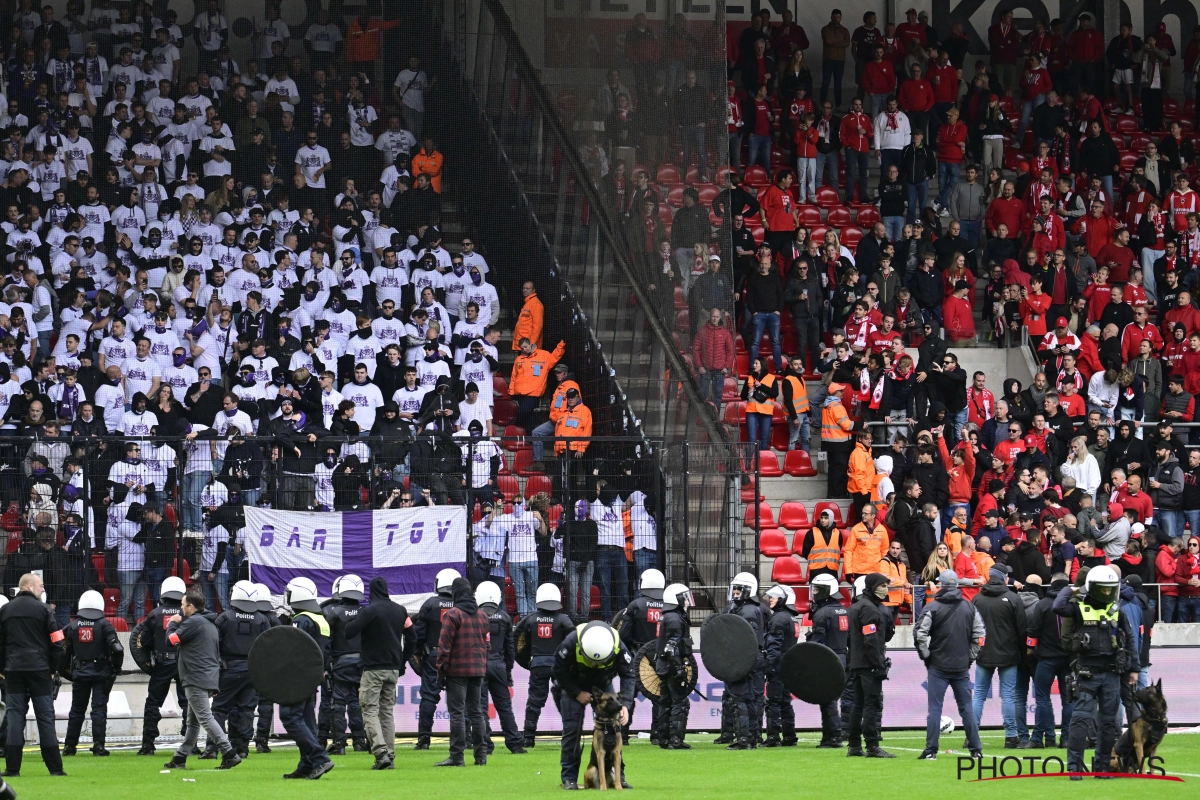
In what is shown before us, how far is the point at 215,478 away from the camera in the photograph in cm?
1947

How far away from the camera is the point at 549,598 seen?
18.1 meters

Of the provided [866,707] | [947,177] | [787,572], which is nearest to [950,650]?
[866,707]

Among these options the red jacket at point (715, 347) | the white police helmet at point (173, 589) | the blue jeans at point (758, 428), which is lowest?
the white police helmet at point (173, 589)

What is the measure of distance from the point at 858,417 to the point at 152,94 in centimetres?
1082

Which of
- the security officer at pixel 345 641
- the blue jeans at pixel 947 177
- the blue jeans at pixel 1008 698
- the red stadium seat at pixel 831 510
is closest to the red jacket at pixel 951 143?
the blue jeans at pixel 947 177

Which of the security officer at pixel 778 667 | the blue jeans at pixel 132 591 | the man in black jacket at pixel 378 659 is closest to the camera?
the man in black jacket at pixel 378 659

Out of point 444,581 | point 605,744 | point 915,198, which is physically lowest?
point 605,744

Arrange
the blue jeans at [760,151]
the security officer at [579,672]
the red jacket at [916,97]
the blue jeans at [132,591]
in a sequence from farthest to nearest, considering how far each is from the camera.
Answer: the red jacket at [916,97] < the blue jeans at [760,151] < the blue jeans at [132,591] < the security officer at [579,672]

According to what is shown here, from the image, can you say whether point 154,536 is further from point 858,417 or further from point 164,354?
point 858,417

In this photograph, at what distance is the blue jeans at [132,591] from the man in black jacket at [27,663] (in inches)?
154

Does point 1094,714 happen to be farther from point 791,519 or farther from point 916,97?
point 916,97

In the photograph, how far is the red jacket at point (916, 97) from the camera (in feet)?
98.4

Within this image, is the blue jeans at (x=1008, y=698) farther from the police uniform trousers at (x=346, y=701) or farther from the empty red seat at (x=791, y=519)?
the empty red seat at (x=791, y=519)

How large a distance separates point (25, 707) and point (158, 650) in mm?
2512
